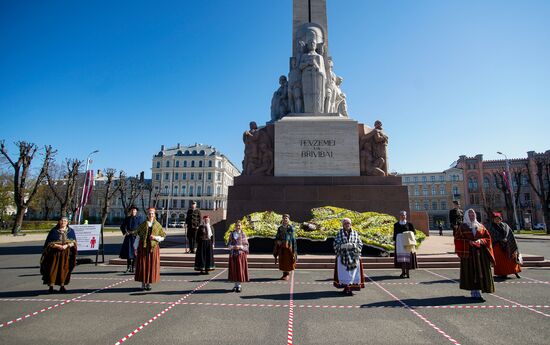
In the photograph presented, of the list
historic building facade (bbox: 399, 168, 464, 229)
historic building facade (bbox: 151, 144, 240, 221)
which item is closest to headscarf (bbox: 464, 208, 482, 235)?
historic building facade (bbox: 399, 168, 464, 229)

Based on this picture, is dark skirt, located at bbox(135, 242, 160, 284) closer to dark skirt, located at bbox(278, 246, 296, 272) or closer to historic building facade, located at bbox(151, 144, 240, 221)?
dark skirt, located at bbox(278, 246, 296, 272)

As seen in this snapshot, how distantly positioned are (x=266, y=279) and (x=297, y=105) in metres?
10.8

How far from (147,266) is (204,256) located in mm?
2152

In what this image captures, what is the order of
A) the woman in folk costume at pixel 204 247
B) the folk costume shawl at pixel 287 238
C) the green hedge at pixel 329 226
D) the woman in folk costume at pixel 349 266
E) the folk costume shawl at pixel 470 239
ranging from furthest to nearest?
1. the green hedge at pixel 329 226
2. the woman in folk costume at pixel 204 247
3. the folk costume shawl at pixel 287 238
4. the woman in folk costume at pixel 349 266
5. the folk costume shawl at pixel 470 239

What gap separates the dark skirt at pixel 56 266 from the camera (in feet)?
21.8

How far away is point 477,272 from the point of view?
19.4 feet

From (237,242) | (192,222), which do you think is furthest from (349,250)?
(192,222)

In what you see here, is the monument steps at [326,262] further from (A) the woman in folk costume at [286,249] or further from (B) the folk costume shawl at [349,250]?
(B) the folk costume shawl at [349,250]

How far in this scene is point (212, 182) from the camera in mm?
74438

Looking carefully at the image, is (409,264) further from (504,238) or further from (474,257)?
(504,238)

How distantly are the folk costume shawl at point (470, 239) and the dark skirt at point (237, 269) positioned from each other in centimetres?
451

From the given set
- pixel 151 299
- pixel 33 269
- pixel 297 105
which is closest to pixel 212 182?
pixel 297 105

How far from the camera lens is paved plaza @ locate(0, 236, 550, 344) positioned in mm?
4082

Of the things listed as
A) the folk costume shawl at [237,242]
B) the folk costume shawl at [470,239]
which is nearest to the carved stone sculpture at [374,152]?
the folk costume shawl at [470,239]
